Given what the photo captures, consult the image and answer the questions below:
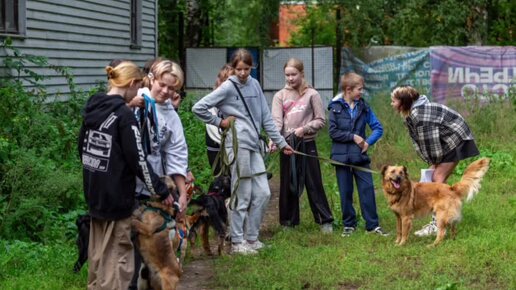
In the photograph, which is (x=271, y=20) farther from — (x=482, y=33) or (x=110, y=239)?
(x=110, y=239)

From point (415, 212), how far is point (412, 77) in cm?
1274

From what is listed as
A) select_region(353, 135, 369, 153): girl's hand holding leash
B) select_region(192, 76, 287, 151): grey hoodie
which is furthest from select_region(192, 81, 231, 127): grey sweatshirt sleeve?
select_region(353, 135, 369, 153): girl's hand holding leash

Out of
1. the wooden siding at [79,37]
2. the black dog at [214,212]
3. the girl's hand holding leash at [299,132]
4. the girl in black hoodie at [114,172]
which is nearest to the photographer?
the girl in black hoodie at [114,172]

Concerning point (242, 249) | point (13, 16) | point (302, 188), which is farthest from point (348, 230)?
point (13, 16)

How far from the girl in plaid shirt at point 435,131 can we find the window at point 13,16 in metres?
7.02

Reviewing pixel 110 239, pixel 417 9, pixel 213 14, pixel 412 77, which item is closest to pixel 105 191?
pixel 110 239

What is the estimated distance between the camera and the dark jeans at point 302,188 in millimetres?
10038

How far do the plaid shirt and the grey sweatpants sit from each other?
1718 mm

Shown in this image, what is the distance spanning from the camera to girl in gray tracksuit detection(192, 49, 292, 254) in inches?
337

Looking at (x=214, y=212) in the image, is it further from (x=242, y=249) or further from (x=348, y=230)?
(x=348, y=230)

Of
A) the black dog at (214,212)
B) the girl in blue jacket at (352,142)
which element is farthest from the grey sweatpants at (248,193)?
the girl in blue jacket at (352,142)

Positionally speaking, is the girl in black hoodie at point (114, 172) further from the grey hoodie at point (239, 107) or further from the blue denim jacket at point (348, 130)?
the blue denim jacket at point (348, 130)

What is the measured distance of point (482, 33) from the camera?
80.6 ft

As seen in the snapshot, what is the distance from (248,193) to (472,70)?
13.2 metres
